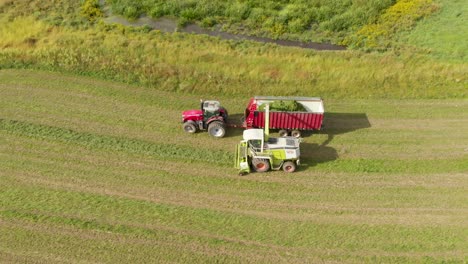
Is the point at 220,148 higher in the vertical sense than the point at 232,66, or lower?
lower

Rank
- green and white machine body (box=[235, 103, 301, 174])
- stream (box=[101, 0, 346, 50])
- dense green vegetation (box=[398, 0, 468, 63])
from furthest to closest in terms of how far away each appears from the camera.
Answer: stream (box=[101, 0, 346, 50]) → dense green vegetation (box=[398, 0, 468, 63]) → green and white machine body (box=[235, 103, 301, 174])

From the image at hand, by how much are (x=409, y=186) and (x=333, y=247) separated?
5.74 metres

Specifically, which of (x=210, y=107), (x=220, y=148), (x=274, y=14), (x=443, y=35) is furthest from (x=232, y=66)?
(x=443, y=35)

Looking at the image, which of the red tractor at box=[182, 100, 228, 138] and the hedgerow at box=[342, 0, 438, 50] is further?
the hedgerow at box=[342, 0, 438, 50]

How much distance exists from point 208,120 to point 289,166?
526 centimetres

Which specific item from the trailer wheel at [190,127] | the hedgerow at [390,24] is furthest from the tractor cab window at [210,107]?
the hedgerow at [390,24]

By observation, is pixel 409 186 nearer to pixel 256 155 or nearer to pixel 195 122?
pixel 256 155

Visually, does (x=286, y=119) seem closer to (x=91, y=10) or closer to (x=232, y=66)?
(x=232, y=66)

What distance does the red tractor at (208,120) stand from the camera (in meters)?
22.8

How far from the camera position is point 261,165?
20.6 metres

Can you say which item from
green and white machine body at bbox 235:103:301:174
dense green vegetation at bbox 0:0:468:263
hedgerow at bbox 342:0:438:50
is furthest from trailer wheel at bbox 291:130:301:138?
hedgerow at bbox 342:0:438:50

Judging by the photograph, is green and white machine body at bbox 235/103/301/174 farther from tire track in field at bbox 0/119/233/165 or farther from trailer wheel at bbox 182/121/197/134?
trailer wheel at bbox 182/121/197/134

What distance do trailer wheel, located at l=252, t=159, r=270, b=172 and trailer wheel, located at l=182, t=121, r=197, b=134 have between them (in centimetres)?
442

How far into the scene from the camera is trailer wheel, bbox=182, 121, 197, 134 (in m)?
23.1
